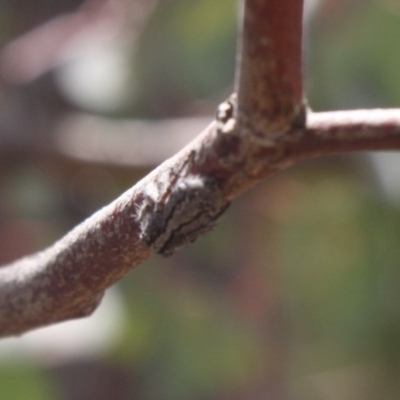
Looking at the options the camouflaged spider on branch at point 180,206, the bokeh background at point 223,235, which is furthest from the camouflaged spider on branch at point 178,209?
the bokeh background at point 223,235

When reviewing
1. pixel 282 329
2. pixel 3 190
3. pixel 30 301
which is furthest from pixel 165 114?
pixel 30 301

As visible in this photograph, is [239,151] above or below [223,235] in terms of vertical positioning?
below

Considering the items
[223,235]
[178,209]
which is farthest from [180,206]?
[223,235]

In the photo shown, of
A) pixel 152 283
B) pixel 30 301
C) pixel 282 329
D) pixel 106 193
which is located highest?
pixel 106 193

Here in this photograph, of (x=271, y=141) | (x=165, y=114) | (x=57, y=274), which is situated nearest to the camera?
(x=271, y=141)

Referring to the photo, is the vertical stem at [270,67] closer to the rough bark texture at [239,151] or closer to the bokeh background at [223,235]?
the rough bark texture at [239,151]

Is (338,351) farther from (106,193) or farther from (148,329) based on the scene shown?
(106,193)

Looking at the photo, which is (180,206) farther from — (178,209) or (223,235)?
(223,235)
